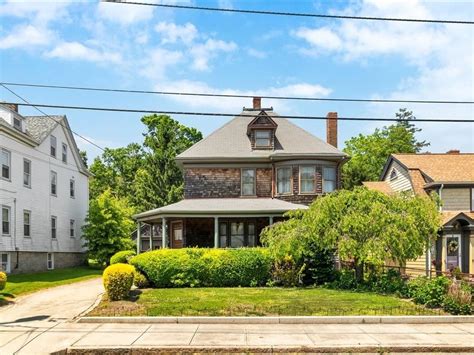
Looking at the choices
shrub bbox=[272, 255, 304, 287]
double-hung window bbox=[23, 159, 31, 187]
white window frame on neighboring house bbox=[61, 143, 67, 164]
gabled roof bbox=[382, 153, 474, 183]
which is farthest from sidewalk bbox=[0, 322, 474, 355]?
white window frame on neighboring house bbox=[61, 143, 67, 164]

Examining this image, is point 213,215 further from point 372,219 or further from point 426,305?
point 426,305

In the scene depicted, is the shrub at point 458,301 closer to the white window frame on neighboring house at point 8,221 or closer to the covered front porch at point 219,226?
the covered front porch at point 219,226

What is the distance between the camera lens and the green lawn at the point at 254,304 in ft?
46.0

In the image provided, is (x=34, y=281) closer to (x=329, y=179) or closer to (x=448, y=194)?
(x=329, y=179)

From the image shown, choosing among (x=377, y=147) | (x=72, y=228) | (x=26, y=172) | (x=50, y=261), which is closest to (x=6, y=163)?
(x=26, y=172)

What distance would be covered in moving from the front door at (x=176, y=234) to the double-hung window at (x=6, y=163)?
8.57 m

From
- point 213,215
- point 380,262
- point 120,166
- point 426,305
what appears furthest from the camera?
point 120,166

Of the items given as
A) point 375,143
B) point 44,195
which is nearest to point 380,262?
point 44,195

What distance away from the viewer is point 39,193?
28.5 metres

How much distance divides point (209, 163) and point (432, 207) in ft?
40.5

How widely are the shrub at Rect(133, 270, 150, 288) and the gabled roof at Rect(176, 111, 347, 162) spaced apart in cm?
935

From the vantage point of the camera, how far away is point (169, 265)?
18469 mm

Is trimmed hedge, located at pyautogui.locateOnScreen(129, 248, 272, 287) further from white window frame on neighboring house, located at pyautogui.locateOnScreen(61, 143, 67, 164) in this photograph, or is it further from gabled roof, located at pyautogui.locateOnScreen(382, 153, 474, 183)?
white window frame on neighboring house, located at pyautogui.locateOnScreen(61, 143, 67, 164)

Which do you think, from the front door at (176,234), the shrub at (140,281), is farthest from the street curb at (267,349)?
the front door at (176,234)
